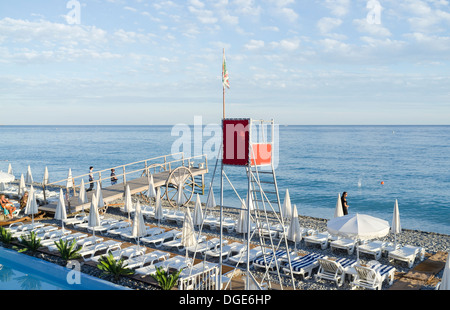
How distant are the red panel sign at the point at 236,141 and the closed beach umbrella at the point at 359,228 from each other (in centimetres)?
448

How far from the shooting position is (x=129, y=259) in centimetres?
1245

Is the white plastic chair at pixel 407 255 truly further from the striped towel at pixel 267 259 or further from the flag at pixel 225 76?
the flag at pixel 225 76

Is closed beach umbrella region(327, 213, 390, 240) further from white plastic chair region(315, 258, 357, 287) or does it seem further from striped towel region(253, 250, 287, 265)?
striped towel region(253, 250, 287, 265)

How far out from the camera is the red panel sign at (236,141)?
875cm

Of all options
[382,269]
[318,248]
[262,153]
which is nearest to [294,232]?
[318,248]

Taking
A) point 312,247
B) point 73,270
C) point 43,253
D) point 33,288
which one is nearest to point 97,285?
point 73,270

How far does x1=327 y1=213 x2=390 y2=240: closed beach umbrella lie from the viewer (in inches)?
436

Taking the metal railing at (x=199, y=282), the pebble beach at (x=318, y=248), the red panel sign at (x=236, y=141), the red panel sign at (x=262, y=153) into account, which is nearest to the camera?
the red panel sign at (x=236, y=141)

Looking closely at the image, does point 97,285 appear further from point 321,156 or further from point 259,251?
point 321,156

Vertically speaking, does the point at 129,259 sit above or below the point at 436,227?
above

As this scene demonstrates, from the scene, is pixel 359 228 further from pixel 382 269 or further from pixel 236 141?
pixel 236 141

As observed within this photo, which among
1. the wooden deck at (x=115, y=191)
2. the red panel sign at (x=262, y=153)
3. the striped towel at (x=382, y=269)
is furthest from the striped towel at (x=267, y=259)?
the wooden deck at (x=115, y=191)

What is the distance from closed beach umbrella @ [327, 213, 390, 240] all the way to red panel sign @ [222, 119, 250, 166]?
4.48 meters

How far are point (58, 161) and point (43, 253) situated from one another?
202ft
